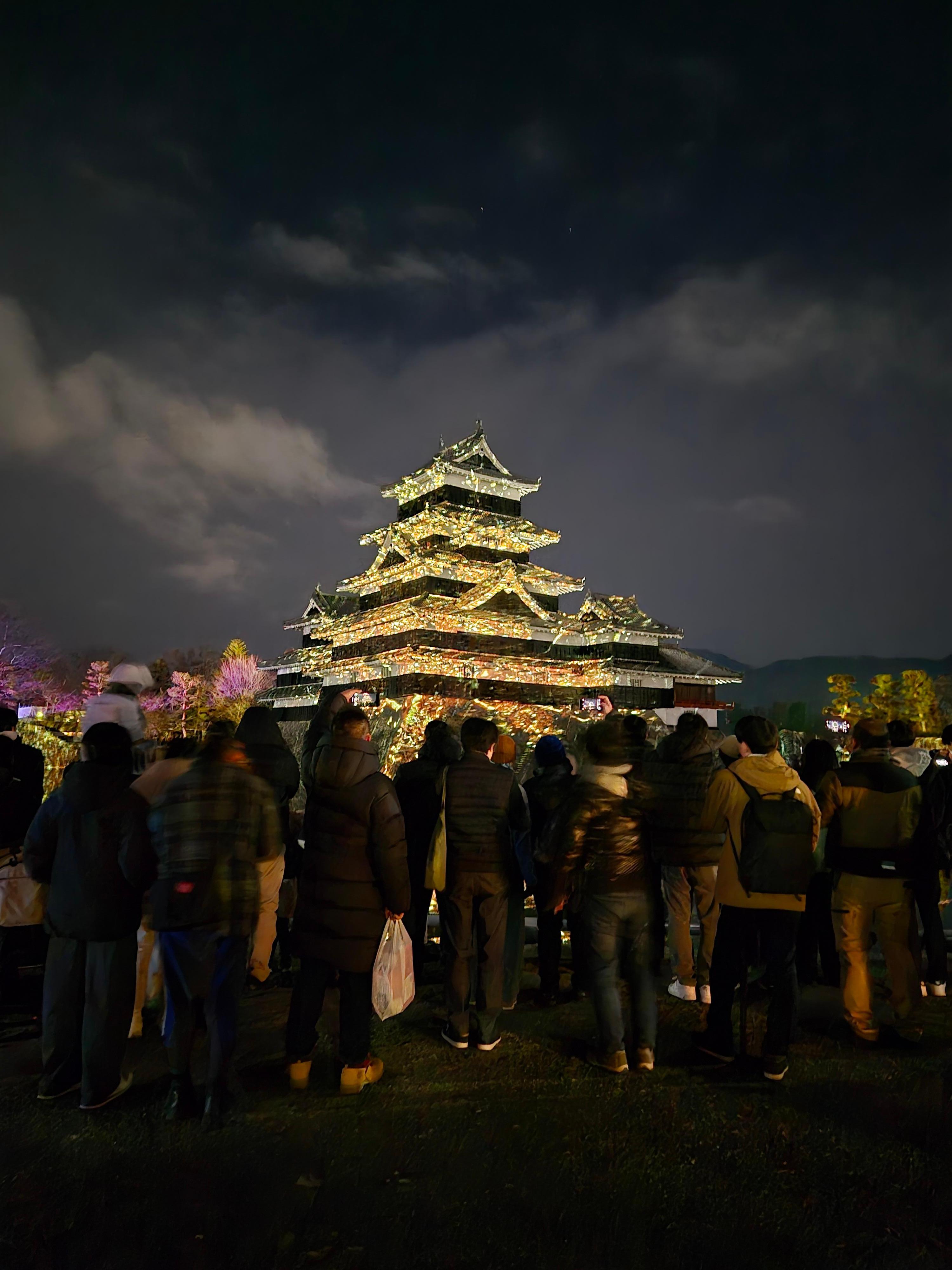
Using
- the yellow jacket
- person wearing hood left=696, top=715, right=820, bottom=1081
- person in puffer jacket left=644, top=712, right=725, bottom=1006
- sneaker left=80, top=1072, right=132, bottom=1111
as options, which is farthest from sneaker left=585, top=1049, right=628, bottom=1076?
sneaker left=80, top=1072, right=132, bottom=1111

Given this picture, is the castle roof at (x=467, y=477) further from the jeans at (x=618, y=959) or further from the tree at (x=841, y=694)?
the tree at (x=841, y=694)

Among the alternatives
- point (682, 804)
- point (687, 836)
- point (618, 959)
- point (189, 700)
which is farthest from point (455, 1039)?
point (189, 700)

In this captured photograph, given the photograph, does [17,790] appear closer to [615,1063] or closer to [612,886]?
[612,886]

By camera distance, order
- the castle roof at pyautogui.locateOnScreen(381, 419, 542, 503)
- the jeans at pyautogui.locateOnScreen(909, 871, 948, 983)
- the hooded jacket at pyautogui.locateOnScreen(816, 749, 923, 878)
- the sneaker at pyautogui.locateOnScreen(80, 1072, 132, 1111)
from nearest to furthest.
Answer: the sneaker at pyautogui.locateOnScreen(80, 1072, 132, 1111) < the hooded jacket at pyautogui.locateOnScreen(816, 749, 923, 878) < the jeans at pyautogui.locateOnScreen(909, 871, 948, 983) < the castle roof at pyautogui.locateOnScreen(381, 419, 542, 503)

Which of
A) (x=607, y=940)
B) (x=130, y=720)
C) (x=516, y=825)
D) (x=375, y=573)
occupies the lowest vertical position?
(x=607, y=940)

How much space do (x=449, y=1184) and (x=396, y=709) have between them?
708 inches

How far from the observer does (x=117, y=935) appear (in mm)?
3969

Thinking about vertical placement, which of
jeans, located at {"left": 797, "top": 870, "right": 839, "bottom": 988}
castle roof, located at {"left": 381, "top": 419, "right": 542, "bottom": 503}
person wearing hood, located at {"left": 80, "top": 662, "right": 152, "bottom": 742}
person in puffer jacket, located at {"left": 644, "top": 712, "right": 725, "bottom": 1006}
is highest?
castle roof, located at {"left": 381, "top": 419, "right": 542, "bottom": 503}

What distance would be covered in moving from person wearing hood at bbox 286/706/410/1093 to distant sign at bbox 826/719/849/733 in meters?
41.9

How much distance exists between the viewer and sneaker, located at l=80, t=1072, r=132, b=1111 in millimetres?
3867

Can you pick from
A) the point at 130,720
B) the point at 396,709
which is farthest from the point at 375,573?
the point at 130,720

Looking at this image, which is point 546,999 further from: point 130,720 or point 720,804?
point 130,720

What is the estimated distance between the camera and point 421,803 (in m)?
5.89

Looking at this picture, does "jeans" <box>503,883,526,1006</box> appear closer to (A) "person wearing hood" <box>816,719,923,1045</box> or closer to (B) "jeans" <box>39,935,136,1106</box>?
(A) "person wearing hood" <box>816,719,923,1045</box>
